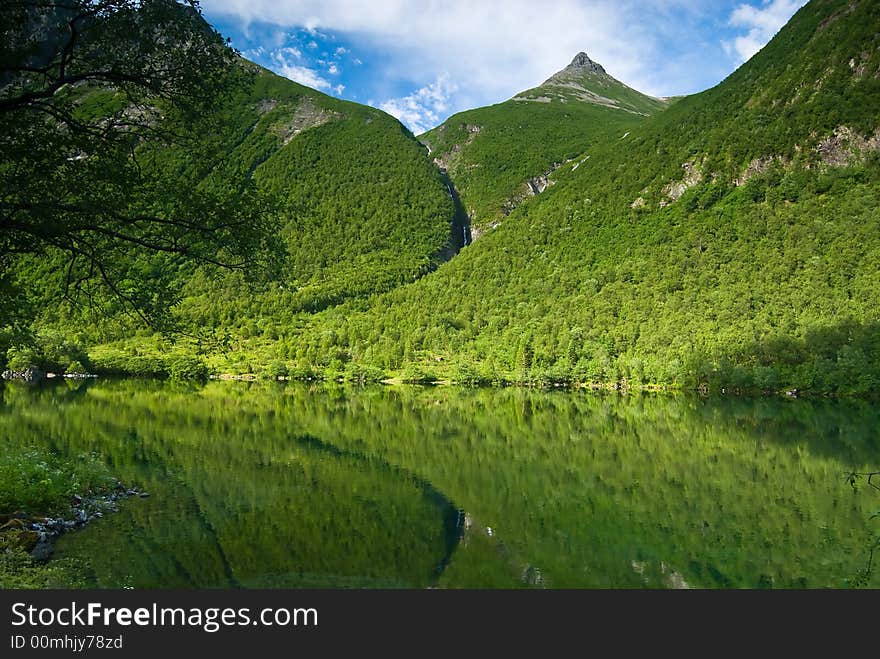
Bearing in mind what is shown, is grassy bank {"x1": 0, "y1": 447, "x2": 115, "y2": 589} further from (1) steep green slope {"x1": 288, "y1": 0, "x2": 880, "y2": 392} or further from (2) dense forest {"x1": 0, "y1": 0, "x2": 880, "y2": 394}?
(1) steep green slope {"x1": 288, "y1": 0, "x2": 880, "y2": 392}

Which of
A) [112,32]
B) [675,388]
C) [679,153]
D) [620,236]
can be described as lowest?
[675,388]

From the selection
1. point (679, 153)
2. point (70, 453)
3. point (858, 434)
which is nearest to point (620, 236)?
point (679, 153)

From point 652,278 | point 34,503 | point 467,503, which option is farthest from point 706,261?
point 34,503

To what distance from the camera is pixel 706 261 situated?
11400 cm

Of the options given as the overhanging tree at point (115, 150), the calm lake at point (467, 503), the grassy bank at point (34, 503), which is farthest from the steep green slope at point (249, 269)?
the calm lake at point (467, 503)

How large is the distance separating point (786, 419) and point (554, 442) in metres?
24.4

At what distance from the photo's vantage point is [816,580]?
13414 millimetres

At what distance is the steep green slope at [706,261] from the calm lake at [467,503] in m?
43.8

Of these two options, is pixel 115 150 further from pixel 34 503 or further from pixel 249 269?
pixel 34 503

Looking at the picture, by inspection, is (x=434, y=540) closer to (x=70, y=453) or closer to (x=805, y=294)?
→ (x=70, y=453)

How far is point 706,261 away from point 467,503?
107 m

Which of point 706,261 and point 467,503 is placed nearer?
point 467,503

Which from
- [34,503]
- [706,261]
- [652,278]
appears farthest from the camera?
[652,278]

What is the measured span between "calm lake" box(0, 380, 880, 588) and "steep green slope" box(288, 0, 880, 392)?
4381cm
